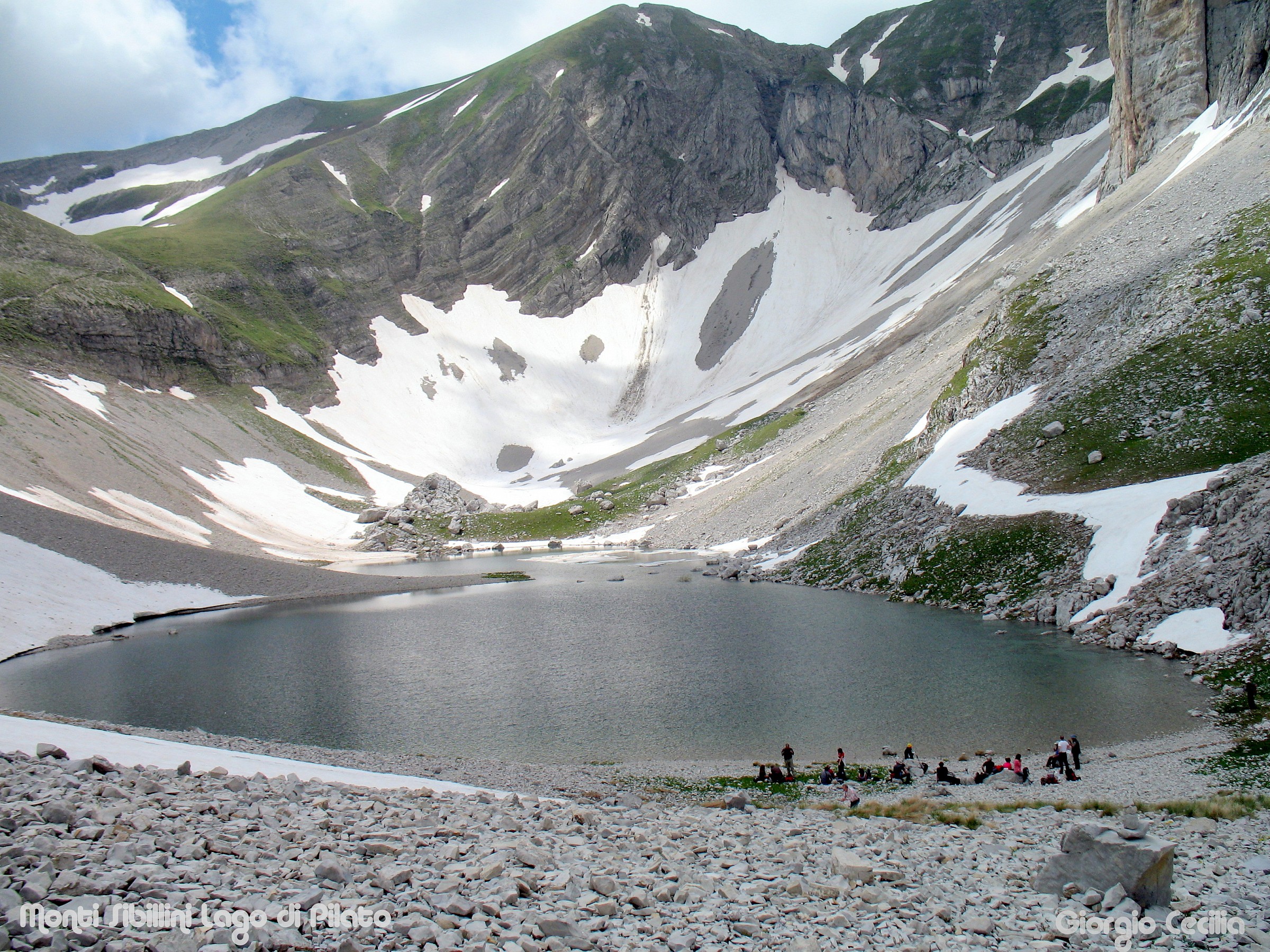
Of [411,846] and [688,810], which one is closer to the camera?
[411,846]

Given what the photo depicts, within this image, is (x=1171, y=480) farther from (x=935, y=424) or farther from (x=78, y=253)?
(x=78, y=253)

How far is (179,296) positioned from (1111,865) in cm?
14967

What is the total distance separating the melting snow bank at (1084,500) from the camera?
33219 mm

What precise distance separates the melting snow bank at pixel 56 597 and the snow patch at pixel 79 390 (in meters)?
45.7

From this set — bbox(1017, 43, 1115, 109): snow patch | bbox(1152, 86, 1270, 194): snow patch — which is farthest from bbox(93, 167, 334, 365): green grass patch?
bbox(1017, 43, 1115, 109): snow patch

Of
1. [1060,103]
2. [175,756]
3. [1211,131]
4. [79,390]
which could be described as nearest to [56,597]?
[175,756]

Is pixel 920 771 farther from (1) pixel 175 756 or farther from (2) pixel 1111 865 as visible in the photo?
(1) pixel 175 756

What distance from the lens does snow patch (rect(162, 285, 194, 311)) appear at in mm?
122637

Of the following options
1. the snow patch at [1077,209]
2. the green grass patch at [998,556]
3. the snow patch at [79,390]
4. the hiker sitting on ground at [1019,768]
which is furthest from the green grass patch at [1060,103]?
the snow patch at [79,390]

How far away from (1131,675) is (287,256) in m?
161

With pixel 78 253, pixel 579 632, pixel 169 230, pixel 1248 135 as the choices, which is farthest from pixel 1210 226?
pixel 169 230

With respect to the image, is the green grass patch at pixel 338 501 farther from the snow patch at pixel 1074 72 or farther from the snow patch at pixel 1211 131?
the snow patch at pixel 1074 72

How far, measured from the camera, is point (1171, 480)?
115 feet

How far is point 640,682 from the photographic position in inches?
1235
